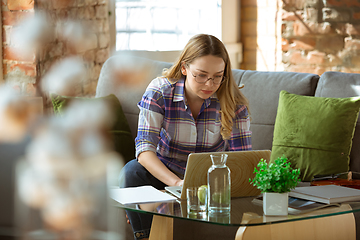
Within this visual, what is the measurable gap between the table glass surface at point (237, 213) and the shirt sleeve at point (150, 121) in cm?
42

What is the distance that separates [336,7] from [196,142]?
66.0 inches

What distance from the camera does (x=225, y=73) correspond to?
135 centimetres

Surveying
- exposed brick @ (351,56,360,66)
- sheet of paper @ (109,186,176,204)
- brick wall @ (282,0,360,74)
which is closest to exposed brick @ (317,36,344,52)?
brick wall @ (282,0,360,74)

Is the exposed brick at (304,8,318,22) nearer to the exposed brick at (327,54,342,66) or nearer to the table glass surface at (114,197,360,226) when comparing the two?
the exposed brick at (327,54,342,66)

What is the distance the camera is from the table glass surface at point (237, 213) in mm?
817

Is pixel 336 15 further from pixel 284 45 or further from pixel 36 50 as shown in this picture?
pixel 36 50

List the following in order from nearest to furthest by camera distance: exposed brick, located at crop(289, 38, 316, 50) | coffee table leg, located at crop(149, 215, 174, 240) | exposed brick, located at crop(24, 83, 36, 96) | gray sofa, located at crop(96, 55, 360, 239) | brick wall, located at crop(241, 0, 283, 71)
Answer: exposed brick, located at crop(24, 83, 36, 96)
coffee table leg, located at crop(149, 215, 174, 240)
gray sofa, located at crop(96, 55, 360, 239)
exposed brick, located at crop(289, 38, 316, 50)
brick wall, located at crop(241, 0, 283, 71)

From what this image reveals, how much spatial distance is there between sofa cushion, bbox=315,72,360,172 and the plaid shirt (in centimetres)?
49

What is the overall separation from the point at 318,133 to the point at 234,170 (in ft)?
2.45

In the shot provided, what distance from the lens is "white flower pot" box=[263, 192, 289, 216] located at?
85 cm

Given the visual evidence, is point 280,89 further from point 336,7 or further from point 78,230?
point 78,230

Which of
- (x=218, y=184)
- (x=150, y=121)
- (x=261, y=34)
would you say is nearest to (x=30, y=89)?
(x=218, y=184)

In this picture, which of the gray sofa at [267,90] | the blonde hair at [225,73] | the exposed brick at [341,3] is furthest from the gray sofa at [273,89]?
Answer: the exposed brick at [341,3]

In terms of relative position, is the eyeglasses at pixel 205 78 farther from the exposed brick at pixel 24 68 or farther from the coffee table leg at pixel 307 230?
the exposed brick at pixel 24 68
